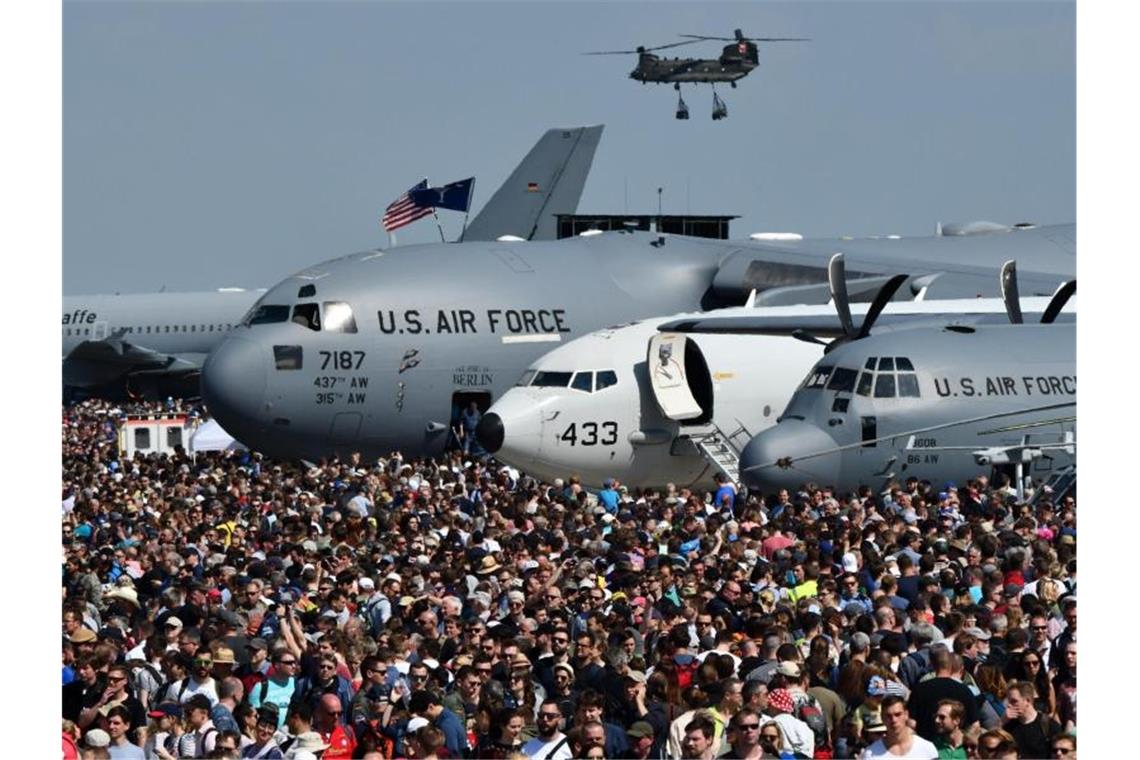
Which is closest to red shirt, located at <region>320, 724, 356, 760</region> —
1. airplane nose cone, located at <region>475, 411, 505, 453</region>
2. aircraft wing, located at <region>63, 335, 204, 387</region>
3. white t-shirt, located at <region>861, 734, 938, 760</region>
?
white t-shirt, located at <region>861, 734, 938, 760</region>

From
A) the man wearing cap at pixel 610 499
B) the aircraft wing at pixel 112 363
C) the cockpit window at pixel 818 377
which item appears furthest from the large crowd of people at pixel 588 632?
the aircraft wing at pixel 112 363

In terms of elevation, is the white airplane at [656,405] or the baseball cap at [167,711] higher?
the white airplane at [656,405]

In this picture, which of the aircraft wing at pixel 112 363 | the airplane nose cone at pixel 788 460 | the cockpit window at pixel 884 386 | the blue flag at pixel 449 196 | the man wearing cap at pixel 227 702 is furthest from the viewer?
the aircraft wing at pixel 112 363

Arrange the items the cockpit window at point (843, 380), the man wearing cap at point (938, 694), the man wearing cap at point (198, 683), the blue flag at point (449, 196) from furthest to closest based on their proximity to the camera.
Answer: the blue flag at point (449, 196) → the cockpit window at point (843, 380) → the man wearing cap at point (198, 683) → the man wearing cap at point (938, 694)

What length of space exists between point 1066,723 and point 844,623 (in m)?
3.31

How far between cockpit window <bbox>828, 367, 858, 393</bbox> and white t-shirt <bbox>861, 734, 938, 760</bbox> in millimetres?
15150

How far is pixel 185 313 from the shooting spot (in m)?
72.9

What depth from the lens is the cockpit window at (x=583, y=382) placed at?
93.9 feet

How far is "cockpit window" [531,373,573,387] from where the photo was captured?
94.7 ft

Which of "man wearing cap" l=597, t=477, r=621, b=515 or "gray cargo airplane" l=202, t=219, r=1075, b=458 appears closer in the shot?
"man wearing cap" l=597, t=477, r=621, b=515

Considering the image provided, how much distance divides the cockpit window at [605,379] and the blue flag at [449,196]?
18.2m

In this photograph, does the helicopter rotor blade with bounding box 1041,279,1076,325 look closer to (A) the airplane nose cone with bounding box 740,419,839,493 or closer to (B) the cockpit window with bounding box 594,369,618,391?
(A) the airplane nose cone with bounding box 740,419,839,493

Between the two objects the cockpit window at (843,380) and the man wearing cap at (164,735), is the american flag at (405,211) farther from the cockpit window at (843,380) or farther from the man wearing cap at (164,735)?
the man wearing cap at (164,735)
